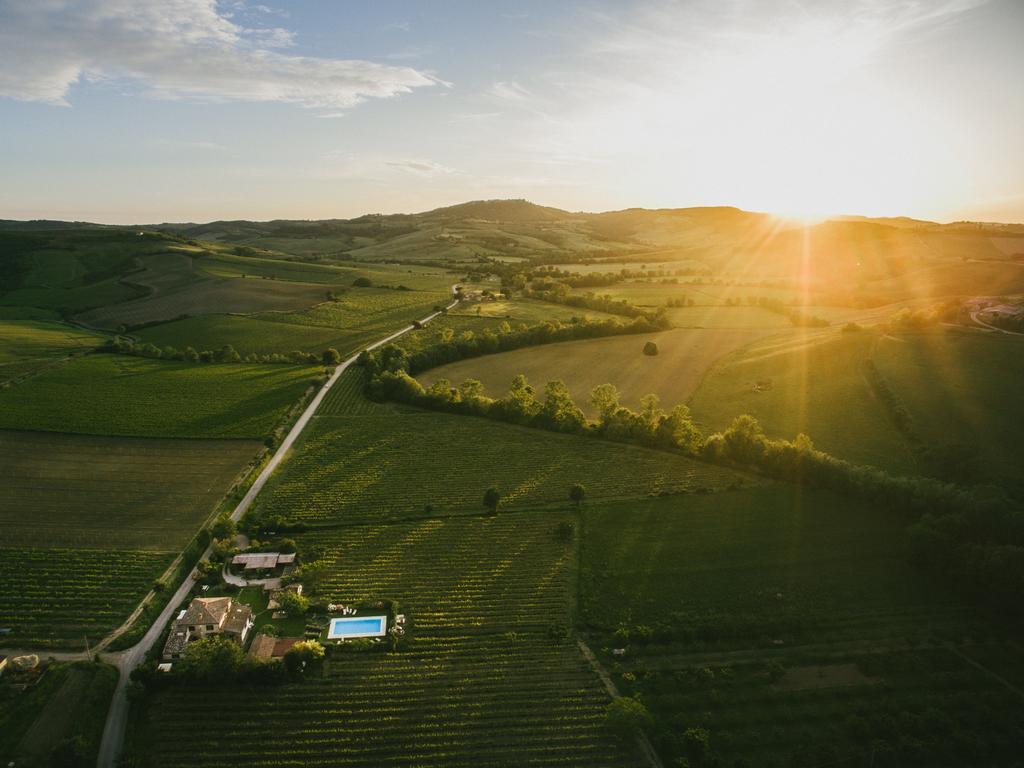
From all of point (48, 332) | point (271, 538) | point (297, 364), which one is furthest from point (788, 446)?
point (48, 332)

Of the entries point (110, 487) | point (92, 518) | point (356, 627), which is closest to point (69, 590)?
point (92, 518)

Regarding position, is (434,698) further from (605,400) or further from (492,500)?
(605,400)

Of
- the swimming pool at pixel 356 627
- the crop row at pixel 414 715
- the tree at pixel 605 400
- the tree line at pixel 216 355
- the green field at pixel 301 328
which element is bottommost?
the crop row at pixel 414 715

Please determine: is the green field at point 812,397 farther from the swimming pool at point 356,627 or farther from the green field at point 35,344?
the green field at point 35,344

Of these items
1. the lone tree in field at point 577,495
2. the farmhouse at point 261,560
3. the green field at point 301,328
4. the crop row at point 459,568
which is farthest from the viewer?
the green field at point 301,328

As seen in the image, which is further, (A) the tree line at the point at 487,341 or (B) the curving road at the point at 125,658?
(A) the tree line at the point at 487,341

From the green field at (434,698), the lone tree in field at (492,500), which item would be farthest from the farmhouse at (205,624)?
the lone tree in field at (492,500)
